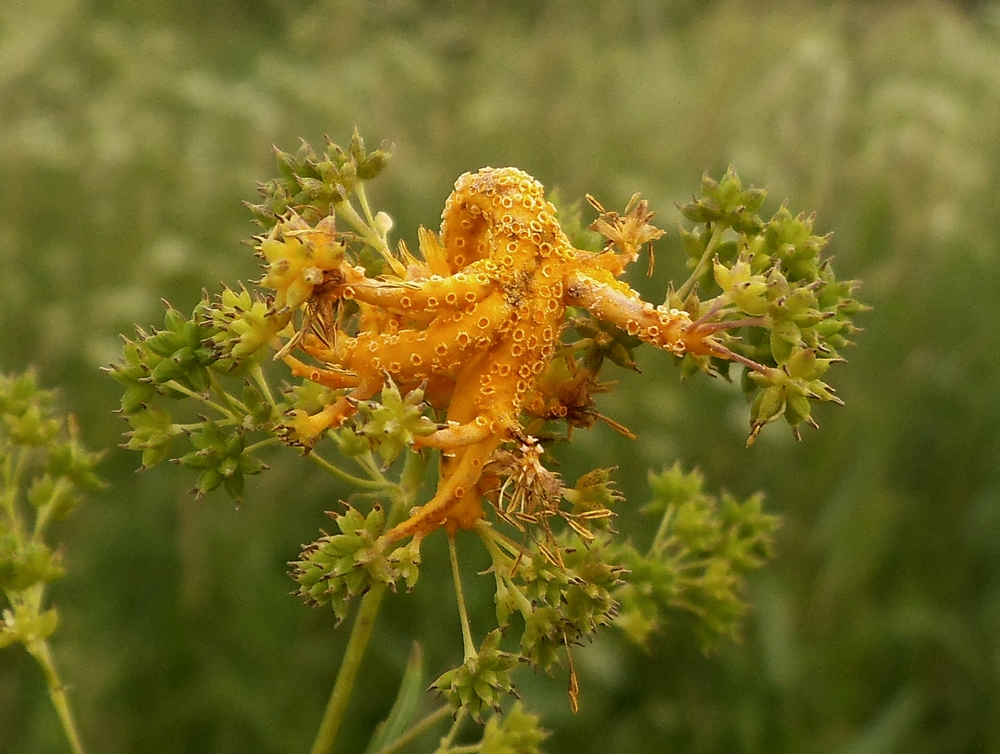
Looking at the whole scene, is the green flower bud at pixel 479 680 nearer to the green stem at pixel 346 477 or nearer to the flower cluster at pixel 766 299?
the green stem at pixel 346 477

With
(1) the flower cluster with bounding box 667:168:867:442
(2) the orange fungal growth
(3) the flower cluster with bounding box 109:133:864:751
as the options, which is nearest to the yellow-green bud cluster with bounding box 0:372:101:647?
(3) the flower cluster with bounding box 109:133:864:751

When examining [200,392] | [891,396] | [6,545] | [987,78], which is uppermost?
[987,78]

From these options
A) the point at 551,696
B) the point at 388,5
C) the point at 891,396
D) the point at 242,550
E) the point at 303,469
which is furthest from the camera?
the point at 388,5

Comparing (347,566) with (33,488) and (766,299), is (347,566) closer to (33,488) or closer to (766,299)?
(766,299)

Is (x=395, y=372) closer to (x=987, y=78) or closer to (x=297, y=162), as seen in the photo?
(x=297, y=162)

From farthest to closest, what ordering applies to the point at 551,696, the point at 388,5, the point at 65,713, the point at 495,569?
the point at 388,5
the point at 551,696
the point at 65,713
the point at 495,569

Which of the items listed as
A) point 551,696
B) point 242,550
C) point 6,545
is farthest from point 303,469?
point 6,545

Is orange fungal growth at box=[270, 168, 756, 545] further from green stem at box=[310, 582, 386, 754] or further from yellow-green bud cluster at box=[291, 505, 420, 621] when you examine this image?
green stem at box=[310, 582, 386, 754]

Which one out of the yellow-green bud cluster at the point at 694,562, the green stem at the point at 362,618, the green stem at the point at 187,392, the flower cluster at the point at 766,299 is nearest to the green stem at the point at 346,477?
the green stem at the point at 362,618
